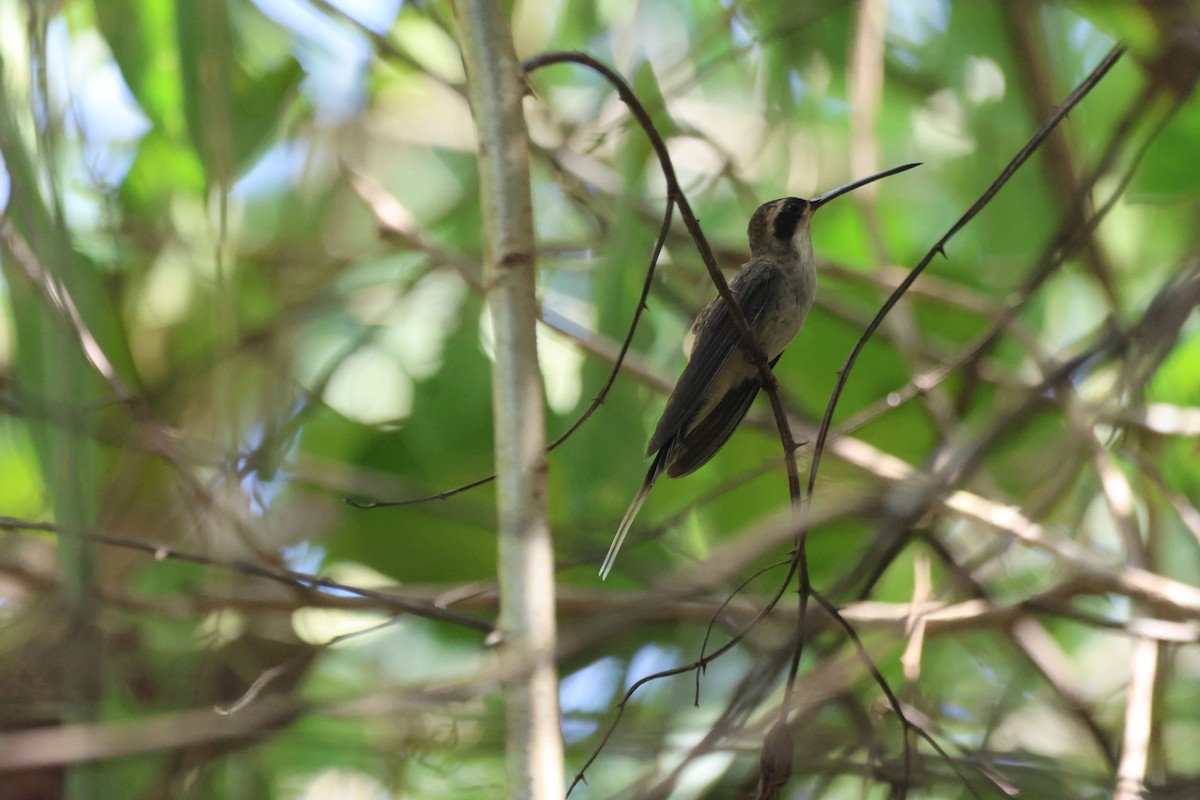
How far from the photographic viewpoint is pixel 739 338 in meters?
2.70

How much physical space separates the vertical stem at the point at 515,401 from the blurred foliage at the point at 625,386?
331 mm

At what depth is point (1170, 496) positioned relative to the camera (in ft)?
9.24

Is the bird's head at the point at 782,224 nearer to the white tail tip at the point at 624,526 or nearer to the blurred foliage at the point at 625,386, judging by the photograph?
the blurred foliage at the point at 625,386

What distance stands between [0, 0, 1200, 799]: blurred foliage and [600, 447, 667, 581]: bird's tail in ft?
0.13

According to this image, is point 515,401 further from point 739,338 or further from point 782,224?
point 782,224

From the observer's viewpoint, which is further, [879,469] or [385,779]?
[879,469]

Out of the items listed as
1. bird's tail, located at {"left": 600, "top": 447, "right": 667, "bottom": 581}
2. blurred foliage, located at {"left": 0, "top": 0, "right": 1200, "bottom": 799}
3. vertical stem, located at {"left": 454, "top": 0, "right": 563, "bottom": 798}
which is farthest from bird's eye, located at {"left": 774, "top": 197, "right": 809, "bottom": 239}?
vertical stem, located at {"left": 454, "top": 0, "right": 563, "bottom": 798}

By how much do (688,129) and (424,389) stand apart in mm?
1003

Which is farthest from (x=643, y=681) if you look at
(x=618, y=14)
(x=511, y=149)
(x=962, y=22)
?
(x=962, y=22)

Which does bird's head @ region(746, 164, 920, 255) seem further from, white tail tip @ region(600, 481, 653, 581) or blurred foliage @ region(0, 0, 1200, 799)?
white tail tip @ region(600, 481, 653, 581)

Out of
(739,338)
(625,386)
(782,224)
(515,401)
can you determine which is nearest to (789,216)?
(782,224)

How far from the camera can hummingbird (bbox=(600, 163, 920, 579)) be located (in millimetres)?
2650

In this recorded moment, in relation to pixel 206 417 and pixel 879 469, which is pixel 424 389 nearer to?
pixel 206 417

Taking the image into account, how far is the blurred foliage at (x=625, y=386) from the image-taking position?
1.89 meters
